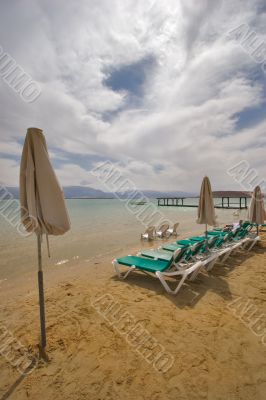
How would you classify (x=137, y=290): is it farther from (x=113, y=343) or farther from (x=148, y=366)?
(x=148, y=366)

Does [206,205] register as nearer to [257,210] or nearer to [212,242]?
[212,242]

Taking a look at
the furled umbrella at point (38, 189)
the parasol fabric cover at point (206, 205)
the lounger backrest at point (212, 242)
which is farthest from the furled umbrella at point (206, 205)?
the furled umbrella at point (38, 189)

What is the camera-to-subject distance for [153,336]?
3424 mm

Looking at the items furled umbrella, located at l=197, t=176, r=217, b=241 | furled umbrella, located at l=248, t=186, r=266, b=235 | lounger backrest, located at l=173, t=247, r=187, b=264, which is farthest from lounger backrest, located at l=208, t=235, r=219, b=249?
furled umbrella, located at l=248, t=186, r=266, b=235

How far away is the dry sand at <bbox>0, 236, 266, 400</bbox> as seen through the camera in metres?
2.55

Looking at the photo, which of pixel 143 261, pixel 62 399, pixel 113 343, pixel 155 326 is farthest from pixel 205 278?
pixel 62 399

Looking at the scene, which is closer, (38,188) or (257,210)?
(38,188)

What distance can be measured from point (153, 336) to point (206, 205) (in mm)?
4330

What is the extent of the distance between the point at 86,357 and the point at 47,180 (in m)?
2.48

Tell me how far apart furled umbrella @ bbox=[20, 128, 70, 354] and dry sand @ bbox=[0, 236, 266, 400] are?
182 cm

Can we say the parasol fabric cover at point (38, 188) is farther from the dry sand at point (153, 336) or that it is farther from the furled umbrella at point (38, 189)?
the dry sand at point (153, 336)

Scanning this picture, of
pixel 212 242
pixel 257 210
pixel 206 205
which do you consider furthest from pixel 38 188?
pixel 257 210

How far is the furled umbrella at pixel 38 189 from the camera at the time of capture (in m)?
2.72

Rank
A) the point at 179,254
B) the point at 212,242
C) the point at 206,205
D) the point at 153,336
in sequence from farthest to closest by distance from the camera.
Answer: the point at 212,242 → the point at 206,205 → the point at 179,254 → the point at 153,336
